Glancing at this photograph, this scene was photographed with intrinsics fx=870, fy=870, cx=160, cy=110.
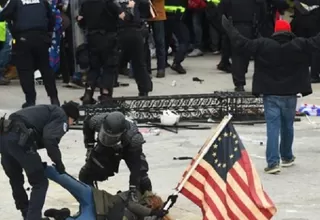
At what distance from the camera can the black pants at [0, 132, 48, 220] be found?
7062 mm

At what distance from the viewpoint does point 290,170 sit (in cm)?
934

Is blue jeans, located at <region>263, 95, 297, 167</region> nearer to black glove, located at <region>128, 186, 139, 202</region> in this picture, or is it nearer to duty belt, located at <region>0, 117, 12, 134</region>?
black glove, located at <region>128, 186, 139, 202</region>

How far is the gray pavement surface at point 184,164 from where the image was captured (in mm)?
7992

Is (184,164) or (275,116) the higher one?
(275,116)

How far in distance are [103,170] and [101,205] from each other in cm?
58

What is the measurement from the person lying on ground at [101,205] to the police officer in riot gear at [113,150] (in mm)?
156

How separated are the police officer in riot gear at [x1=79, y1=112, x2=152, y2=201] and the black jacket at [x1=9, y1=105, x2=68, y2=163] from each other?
405mm

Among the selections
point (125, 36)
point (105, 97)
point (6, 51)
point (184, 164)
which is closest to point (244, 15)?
point (125, 36)

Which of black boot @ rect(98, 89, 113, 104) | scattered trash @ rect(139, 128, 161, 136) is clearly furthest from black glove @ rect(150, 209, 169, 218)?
black boot @ rect(98, 89, 113, 104)

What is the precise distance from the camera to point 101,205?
23.8 ft

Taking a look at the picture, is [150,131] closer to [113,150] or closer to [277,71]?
[277,71]

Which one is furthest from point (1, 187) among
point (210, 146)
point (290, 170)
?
point (290, 170)

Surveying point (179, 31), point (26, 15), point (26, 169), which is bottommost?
Answer: point (179, 31)

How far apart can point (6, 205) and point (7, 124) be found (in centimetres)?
127
